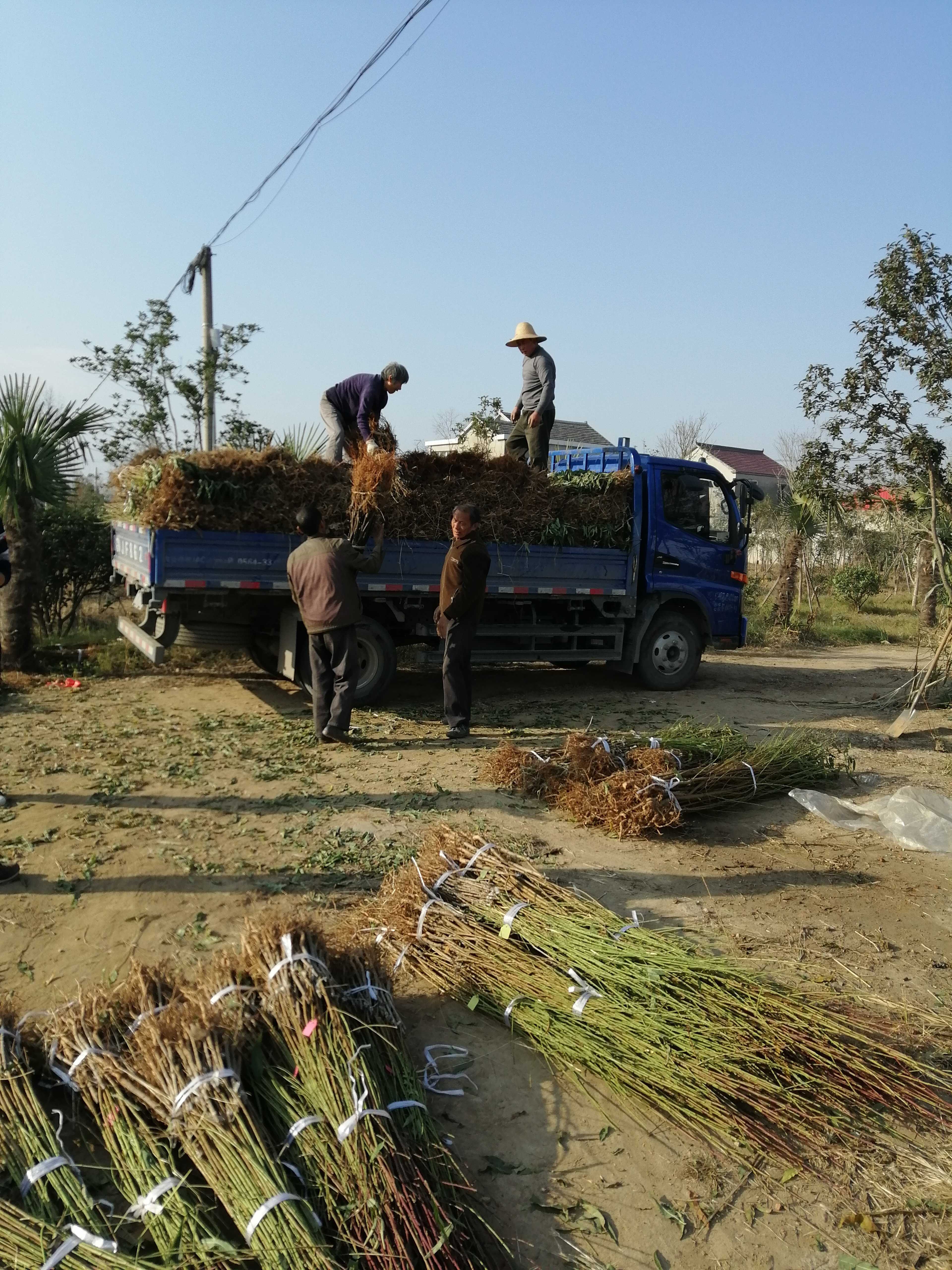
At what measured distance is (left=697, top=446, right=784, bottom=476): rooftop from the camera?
45.1m

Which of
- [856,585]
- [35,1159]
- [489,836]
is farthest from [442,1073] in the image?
[856,585]

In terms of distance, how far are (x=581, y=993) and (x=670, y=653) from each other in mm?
7596

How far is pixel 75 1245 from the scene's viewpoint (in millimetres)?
2238

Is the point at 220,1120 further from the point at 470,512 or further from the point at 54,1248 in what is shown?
the point at 470,512

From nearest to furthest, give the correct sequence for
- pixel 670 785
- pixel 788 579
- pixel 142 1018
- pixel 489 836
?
1. pixel 142 1018
2. pixel 489 836
3. pixel 670 785
4. pixel 788 579

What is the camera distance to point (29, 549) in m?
9.69

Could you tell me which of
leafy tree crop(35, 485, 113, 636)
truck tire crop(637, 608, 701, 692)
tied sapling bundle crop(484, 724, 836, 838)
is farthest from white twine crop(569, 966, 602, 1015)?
leafy tree crop(35, 485, 113, 636)

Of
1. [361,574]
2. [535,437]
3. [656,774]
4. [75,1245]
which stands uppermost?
[535,437]

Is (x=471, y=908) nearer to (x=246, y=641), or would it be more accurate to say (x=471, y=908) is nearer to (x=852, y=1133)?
(x=852, y=1133)

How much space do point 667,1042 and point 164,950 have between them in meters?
2.13

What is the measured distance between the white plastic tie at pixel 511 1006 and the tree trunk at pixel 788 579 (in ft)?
51.3

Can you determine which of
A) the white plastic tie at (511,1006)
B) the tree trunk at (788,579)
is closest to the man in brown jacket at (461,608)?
the white plastic tie at (511,1006)

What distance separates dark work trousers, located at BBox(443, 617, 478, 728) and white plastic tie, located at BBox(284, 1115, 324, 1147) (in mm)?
5367

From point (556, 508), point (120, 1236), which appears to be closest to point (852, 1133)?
point (120, 1236)
